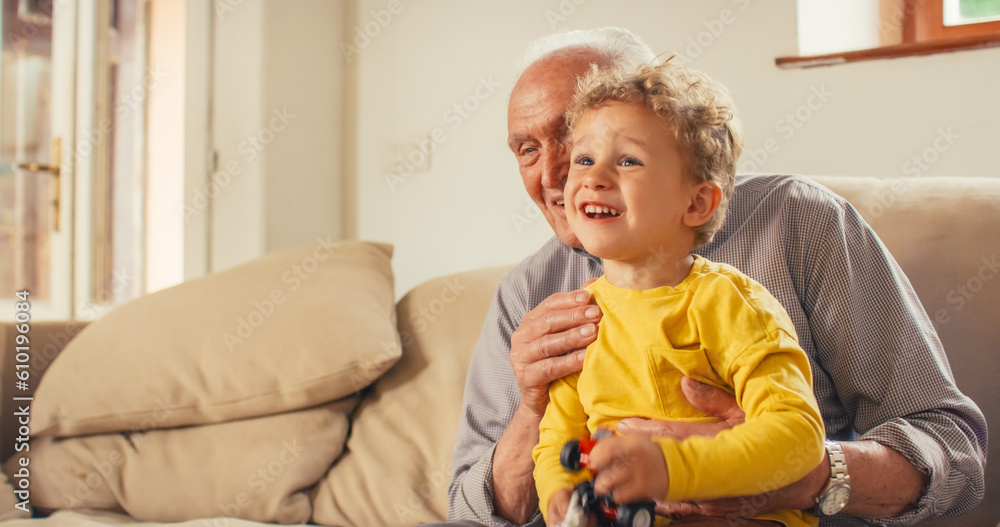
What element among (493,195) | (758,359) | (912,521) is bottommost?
(912,521)

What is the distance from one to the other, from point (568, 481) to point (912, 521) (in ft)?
1.64

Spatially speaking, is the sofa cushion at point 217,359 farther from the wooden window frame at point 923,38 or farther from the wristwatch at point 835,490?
the wooden window frame at point 923,38

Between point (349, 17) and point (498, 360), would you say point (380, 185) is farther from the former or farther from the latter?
point (498, 360)

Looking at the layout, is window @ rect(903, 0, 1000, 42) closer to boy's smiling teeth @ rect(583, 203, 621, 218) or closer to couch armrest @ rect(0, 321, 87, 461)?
boy's smiling teeth @ rect(583, 203, 621, 218)

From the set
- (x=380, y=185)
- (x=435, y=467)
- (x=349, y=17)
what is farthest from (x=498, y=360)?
(x=349, y=17)

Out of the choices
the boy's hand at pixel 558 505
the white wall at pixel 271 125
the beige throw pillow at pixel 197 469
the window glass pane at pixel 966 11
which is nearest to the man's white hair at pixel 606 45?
the boy's hand at pixel 558 505

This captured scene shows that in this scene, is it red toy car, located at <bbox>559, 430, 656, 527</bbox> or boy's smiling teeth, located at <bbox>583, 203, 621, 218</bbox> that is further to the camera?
boy's smiling teeth, located at <bbox>583, 203, 621, 218</bbox>

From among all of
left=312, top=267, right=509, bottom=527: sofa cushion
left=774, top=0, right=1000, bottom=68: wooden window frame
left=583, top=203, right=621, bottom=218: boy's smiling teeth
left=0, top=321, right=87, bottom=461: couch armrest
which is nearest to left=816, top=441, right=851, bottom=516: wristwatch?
left=583, top=203, right=621, bottom=218: boy's smiling teeth

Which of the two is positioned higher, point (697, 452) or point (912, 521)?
point (697, 452)

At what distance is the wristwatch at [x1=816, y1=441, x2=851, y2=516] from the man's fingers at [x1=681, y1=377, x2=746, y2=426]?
0.64 ft

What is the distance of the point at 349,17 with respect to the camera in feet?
8.70

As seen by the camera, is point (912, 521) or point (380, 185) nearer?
point (912, 521)

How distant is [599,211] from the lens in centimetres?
74

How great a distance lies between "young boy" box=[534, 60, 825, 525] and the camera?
2.05 feet
